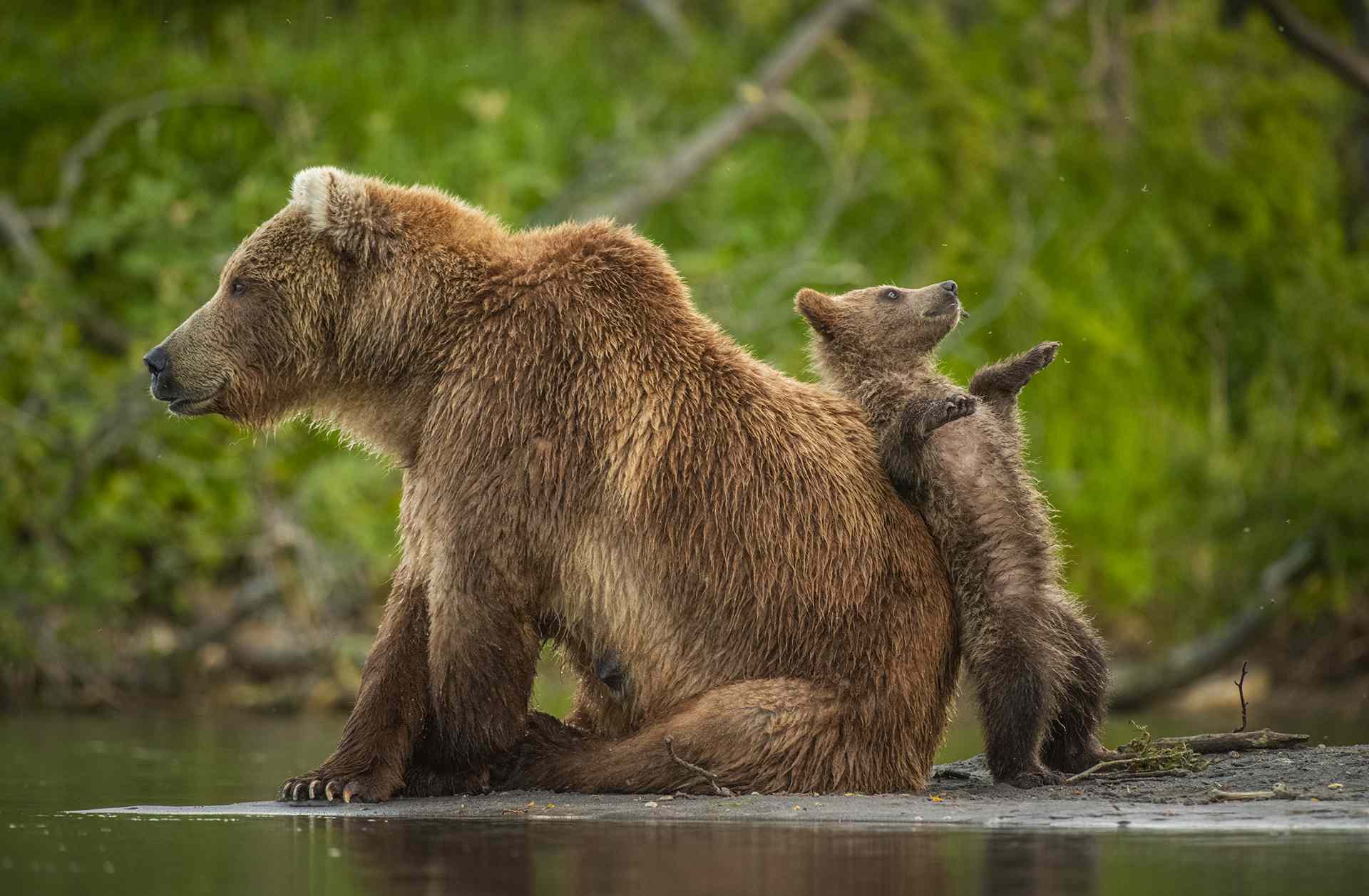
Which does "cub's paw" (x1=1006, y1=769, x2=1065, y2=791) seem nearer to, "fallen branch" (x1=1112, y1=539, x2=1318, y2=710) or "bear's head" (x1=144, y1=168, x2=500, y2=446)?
"bear's head" (x1=144, y1=168, x2=500, y2=446)

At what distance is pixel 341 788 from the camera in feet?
23.0

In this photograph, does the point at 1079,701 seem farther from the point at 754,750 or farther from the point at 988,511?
the point at 754,750

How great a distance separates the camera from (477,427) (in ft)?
22.8

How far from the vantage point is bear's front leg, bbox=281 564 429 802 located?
704 centimetres

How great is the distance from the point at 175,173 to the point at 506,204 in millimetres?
2626

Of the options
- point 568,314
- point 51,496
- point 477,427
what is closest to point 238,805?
point 477,427

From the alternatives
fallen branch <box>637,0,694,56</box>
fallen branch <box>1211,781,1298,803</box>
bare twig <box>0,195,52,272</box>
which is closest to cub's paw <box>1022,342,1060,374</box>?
fallen branch <box>1211,781,1298,803</box>

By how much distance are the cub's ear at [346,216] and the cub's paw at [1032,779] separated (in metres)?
2.92

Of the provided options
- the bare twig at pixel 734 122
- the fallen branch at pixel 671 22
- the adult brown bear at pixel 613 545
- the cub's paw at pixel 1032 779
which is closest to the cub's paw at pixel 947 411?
the adult brown bear at pixel 613 545

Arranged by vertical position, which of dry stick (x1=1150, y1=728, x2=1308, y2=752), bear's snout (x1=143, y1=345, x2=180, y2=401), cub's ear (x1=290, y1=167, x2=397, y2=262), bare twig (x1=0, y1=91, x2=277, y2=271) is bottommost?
dry stick (x1=1150, y1=728, x2=1308, y2=752)

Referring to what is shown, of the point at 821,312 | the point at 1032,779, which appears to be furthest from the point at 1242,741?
the point at 821,312

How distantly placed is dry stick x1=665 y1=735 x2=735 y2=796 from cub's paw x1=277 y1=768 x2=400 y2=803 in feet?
3.41

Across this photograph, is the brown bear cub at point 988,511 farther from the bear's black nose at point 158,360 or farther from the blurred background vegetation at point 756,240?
the blurred background vegetation at point 756,240

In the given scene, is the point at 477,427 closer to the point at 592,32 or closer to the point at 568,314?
the point at 568,314
